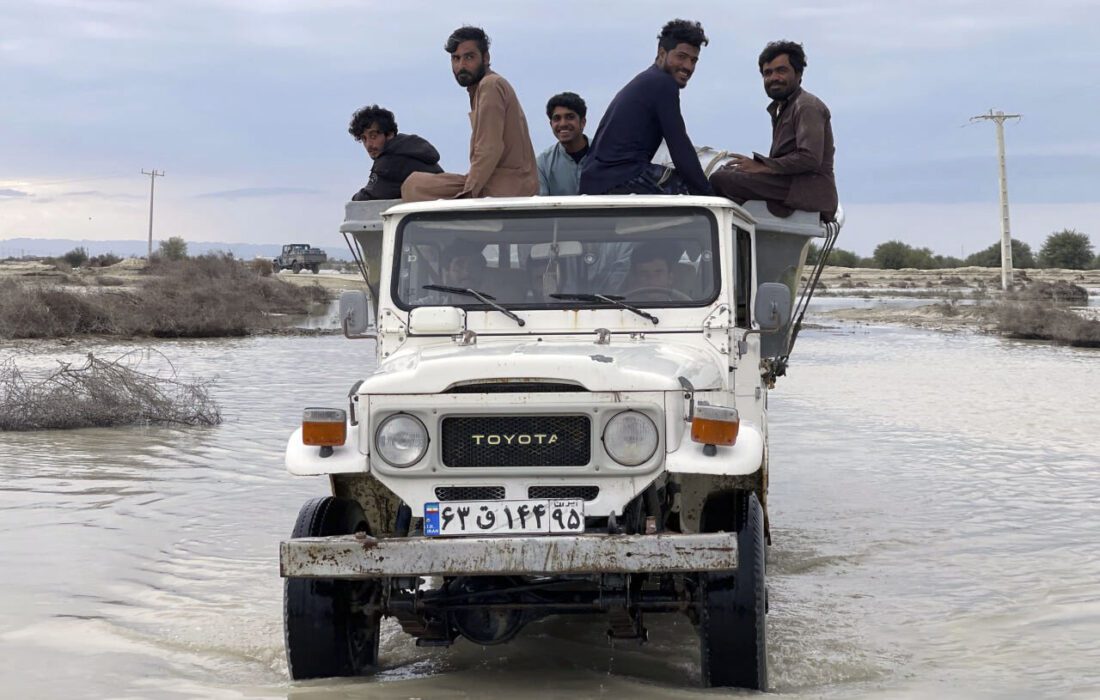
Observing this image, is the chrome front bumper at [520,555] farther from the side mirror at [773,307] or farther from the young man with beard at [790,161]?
the young man with beard at [790,161]

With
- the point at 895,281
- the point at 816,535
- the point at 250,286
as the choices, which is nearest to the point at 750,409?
the point at 816,535

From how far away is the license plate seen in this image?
5332 millimetres

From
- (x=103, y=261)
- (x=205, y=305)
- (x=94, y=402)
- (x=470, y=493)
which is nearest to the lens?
(x=470, y=493)

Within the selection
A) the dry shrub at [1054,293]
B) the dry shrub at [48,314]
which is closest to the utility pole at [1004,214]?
the dry shrub at [1054,293]

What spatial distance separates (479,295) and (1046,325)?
27.6m

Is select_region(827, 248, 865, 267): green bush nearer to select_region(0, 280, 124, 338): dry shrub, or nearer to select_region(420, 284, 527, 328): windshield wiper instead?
select_region(0, 280, 124, 338): dry shrub

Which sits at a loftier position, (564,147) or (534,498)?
(564,147)

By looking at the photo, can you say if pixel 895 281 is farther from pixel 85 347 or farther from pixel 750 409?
pixel 750 409

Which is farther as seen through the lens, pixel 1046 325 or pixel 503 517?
pixel 1046 325

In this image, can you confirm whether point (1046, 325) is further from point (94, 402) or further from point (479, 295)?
point (479, 295)

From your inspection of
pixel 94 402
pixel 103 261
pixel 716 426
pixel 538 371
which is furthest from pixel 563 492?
pixel 103 261

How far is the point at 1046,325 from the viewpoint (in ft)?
104

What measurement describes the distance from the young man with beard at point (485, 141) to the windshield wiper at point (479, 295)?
1029 mm

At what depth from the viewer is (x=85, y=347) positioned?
86.0 feet
